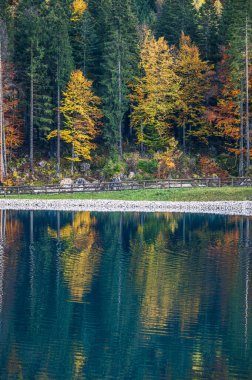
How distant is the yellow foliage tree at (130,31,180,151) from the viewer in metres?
86.1

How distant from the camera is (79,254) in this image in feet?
146

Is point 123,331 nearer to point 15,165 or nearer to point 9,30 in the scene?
point 15,165

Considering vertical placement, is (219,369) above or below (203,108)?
below

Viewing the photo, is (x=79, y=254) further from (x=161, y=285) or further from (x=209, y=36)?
(x=209, y=36)

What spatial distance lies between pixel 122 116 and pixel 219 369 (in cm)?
6425

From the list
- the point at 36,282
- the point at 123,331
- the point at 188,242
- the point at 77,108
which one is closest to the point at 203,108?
the point at 77,108

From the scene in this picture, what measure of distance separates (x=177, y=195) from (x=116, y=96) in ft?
58.3

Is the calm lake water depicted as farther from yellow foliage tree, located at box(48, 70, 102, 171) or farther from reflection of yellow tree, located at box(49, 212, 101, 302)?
yellow foliage tree, located at box(48, 70, 102, 171)

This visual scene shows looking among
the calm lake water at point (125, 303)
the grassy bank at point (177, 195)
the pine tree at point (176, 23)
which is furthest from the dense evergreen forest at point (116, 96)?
the calm lake water at point (125, 303)

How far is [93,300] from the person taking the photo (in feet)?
105

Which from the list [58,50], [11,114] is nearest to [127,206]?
[11,114]

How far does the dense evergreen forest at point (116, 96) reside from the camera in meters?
82.8

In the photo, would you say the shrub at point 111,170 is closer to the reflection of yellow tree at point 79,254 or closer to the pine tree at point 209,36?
the pine tree at point 209,36

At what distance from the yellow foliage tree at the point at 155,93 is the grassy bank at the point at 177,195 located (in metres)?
13.8
